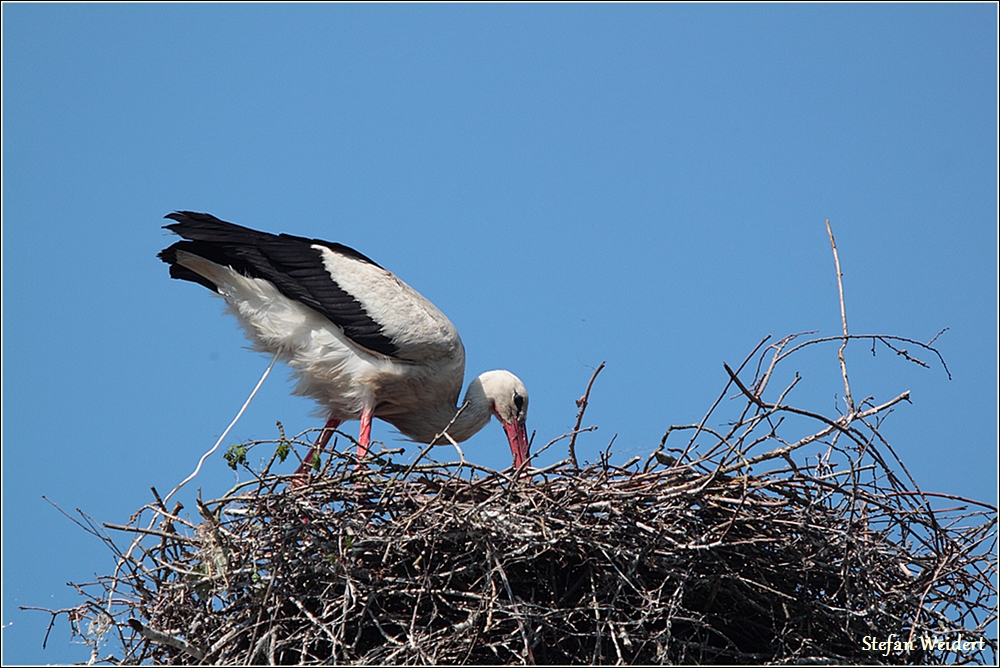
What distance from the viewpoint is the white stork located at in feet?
21.5

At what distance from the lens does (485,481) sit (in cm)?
478

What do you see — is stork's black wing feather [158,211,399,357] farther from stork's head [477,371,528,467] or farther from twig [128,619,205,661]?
twig [128,619,205,661]

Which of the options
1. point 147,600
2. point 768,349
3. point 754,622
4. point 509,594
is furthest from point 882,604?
point 147,600

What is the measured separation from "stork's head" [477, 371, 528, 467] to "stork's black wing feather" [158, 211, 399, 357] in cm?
78

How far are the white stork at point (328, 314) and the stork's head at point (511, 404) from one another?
281 millimetres

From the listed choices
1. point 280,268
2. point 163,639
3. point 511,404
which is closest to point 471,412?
point 511,404

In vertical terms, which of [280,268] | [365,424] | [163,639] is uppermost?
[280,268]

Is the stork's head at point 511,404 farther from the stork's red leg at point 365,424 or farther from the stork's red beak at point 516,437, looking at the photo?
the stork's red leg at point 365,424

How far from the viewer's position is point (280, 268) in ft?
21.7

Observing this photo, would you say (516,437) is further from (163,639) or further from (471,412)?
(163,639)

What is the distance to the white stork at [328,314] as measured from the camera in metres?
6.55

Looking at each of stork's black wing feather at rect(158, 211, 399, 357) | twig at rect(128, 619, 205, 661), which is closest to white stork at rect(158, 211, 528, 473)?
stork's black wing feather at rect(158, 211, 399, 357)

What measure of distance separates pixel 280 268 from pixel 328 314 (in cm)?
39

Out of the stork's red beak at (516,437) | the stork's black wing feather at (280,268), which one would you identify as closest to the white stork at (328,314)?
the stork's black wing feather at (280,268)
